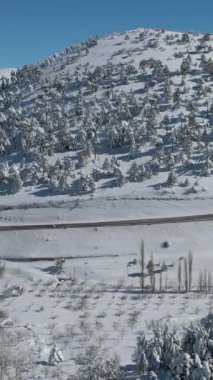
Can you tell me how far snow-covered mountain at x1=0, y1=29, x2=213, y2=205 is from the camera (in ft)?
389

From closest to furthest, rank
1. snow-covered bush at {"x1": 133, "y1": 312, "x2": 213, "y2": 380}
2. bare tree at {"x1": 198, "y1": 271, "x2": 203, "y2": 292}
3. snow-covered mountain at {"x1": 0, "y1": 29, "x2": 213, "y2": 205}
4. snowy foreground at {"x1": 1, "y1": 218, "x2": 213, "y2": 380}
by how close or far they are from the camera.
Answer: snow-covered bush at {"x1": 133, "y1": 312, "x2": 213, "y2": 380}, snowy foreground at {"x1": 1, "y1": 218, "x2": 213, "y2": 380}, bare tree at {"x1": 198, "y1": 271, "x2": 203, "y2": 292}, snow-covered mountain at {"x1": 0, "y1": 29, "x2": 213, "y2": 205}

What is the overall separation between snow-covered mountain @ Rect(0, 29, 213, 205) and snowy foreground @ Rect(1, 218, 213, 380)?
15962mm

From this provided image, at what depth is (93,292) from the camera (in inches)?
2997

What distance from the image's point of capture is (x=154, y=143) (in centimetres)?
13038

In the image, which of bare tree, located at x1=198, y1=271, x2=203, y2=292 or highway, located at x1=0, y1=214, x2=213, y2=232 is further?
highway, located at x1=0, y1=214, x2=213, y2=232

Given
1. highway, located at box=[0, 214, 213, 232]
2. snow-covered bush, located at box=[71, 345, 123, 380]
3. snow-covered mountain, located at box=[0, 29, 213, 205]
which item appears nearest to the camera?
snow-covered bush, located at box=[71, 345, 123, 380]

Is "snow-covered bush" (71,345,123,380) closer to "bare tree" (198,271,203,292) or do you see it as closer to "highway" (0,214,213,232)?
"bare tree" (198,271,203,292)

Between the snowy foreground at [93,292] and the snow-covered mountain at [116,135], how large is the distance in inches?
628

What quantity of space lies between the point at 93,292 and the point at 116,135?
208 feet

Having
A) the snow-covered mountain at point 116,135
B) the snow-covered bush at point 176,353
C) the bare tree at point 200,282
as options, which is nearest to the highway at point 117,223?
the snow-covered mountain at point 116,135

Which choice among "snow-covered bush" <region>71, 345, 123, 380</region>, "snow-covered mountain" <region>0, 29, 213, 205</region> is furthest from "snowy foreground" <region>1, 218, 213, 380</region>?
"snow-covered mountain" <region>0, 29, 213, 205</region>

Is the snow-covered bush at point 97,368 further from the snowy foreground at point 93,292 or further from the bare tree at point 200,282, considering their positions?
the bare tree at point 200,282

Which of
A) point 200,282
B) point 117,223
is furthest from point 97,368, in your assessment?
point 117,223

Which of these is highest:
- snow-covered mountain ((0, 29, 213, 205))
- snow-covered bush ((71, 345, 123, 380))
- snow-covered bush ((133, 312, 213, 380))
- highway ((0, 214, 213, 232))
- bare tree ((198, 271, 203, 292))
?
snow-covered mountain ((0, 29, 213, 205))
